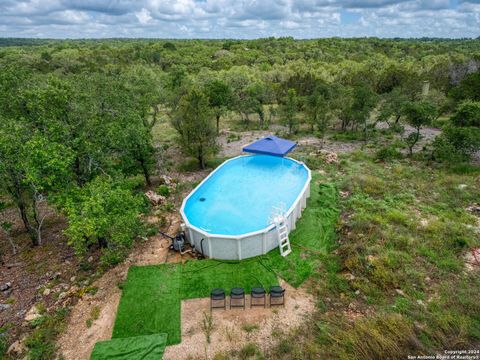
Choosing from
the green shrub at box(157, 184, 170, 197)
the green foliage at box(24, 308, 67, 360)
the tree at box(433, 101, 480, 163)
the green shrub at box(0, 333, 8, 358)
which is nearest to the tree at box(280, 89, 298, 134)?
the tree at box(433, 101, 480, 163)

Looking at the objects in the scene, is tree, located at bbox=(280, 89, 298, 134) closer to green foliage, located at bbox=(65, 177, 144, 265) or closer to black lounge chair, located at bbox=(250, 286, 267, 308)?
green foliage, located at bbox=(65, 177, 144, 265)

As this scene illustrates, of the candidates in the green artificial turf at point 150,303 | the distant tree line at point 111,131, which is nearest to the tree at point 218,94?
the distant tree line at point 111,131

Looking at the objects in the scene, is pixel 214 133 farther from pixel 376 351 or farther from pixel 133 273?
pixel 376 351

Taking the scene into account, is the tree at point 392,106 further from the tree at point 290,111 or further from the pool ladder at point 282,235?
the pool ladder at point 282,235

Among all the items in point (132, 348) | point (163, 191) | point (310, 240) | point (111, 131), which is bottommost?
point (310, 240)

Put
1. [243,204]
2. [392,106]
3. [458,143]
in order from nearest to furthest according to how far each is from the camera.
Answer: [243,204]
[458,143]
[392,106]

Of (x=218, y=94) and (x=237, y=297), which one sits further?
(x=218, y=94)

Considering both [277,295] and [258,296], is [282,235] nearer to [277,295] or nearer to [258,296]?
[277,295]

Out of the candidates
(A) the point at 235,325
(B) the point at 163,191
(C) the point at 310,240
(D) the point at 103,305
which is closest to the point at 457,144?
(C) the point at 310,240
